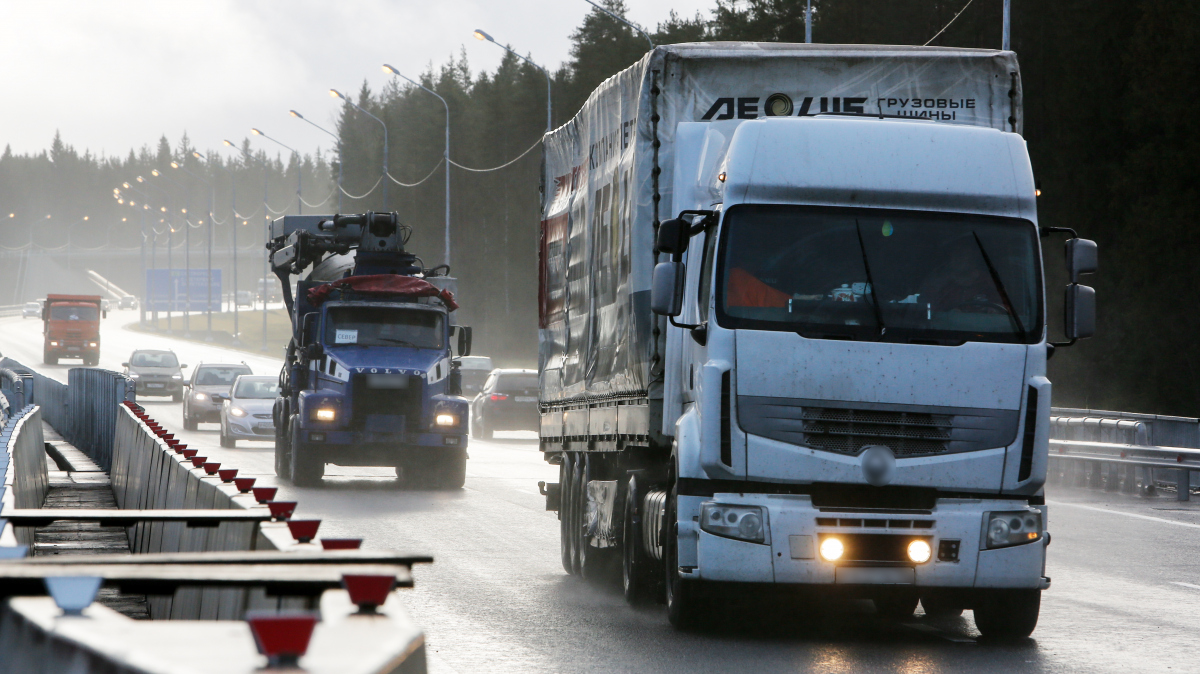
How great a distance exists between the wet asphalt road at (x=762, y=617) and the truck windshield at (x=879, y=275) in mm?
1762

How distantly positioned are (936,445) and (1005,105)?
2476 mm

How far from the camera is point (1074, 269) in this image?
9453 mm

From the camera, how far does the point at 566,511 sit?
44.0 feet

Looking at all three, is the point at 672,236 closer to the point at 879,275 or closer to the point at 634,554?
the point at 879,275

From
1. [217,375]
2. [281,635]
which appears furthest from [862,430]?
[217,375]

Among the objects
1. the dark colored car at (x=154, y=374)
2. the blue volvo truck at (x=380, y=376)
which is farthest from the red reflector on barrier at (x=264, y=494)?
the dark colored car at (x=154, y=374)

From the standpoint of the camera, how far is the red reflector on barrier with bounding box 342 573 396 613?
3.55 meters

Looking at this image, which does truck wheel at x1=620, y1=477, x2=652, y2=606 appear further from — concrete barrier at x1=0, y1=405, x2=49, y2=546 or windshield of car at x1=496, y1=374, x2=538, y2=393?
windshield of car at x1=496, y1=374, x2=538, y2=393

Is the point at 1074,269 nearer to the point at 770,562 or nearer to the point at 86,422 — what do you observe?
the point at 770,562

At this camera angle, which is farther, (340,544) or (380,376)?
(380,376)

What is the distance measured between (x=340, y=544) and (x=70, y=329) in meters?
74.6

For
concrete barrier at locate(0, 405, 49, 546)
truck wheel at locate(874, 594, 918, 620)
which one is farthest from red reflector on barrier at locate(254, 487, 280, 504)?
truck wheel at locate(874, 594, 918, 620)

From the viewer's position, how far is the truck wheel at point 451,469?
22.6 meters

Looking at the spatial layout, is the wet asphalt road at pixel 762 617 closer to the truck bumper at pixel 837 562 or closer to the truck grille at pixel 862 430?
the truck bumper at pixel 837 562
